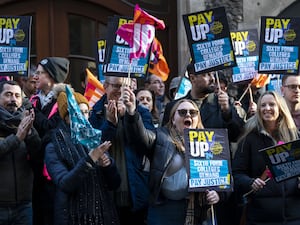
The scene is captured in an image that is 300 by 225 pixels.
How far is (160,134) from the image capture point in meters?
7.12

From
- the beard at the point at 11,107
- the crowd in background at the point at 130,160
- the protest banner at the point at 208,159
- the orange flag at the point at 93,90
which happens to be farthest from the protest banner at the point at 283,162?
the orange flag at the point at 93,90

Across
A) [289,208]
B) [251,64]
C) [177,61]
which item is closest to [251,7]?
[177,61]

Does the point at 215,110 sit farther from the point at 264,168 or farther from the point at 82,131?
the point at 82,131

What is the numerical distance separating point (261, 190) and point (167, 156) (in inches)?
32.9

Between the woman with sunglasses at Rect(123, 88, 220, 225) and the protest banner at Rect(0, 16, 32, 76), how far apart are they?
4.35 ft

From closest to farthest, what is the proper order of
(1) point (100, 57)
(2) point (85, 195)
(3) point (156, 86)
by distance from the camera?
(2) point (85, 195)
(1) point (100, 57)
(3) point (156, 86)

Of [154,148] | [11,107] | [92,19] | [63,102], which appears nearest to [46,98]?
[11,107]

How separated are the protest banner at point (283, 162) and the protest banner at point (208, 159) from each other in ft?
1.06

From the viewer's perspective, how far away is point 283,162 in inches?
272

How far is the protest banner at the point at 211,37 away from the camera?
7805mm

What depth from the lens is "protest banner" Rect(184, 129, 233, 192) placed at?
683cm

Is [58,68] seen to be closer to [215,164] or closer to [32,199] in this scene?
[32,199]

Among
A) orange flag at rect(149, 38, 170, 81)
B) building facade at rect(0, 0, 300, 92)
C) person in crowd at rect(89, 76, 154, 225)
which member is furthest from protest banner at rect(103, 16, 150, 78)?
building facade at rect(0, 0, 300, 92)

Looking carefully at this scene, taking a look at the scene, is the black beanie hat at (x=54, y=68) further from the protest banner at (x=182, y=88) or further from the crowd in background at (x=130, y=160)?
the protest banner at (x=182, y=88)
